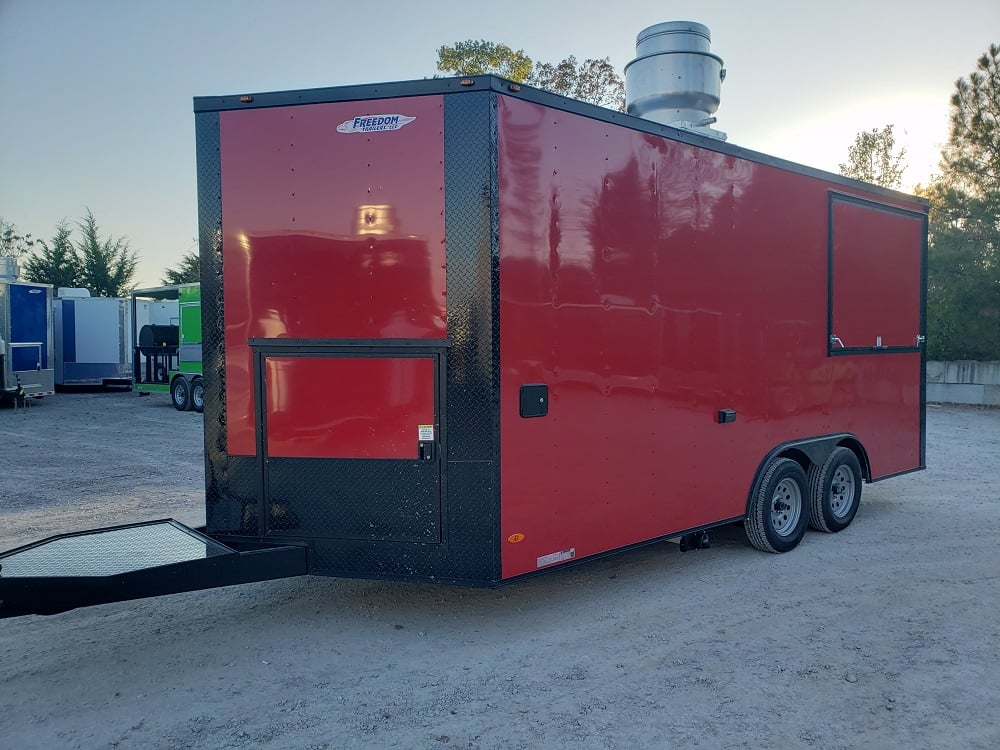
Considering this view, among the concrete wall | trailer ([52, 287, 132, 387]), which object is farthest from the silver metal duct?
the concrete wall

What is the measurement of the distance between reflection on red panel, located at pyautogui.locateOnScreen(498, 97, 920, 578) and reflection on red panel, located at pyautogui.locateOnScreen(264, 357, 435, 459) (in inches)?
20.2

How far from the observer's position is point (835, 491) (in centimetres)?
696

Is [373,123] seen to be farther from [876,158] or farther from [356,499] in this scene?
[876,158]

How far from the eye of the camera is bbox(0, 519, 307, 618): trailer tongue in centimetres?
358

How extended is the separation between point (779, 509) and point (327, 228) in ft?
14.2

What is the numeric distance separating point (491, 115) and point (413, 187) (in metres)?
0.57

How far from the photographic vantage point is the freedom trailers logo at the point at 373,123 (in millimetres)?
4199

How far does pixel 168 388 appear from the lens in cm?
1889

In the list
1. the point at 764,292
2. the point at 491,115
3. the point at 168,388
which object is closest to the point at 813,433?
the point at 764,292

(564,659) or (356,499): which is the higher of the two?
(356,499)

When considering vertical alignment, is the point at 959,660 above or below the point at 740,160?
below

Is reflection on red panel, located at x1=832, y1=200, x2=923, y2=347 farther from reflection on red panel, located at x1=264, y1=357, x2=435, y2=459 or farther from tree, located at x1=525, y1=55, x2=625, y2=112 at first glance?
tree, located at x1=525, y1=55, x2=625, y2=112

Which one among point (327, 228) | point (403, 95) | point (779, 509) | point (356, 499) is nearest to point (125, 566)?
point (356, 499)

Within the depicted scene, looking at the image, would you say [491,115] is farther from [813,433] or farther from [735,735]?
[813,433]
